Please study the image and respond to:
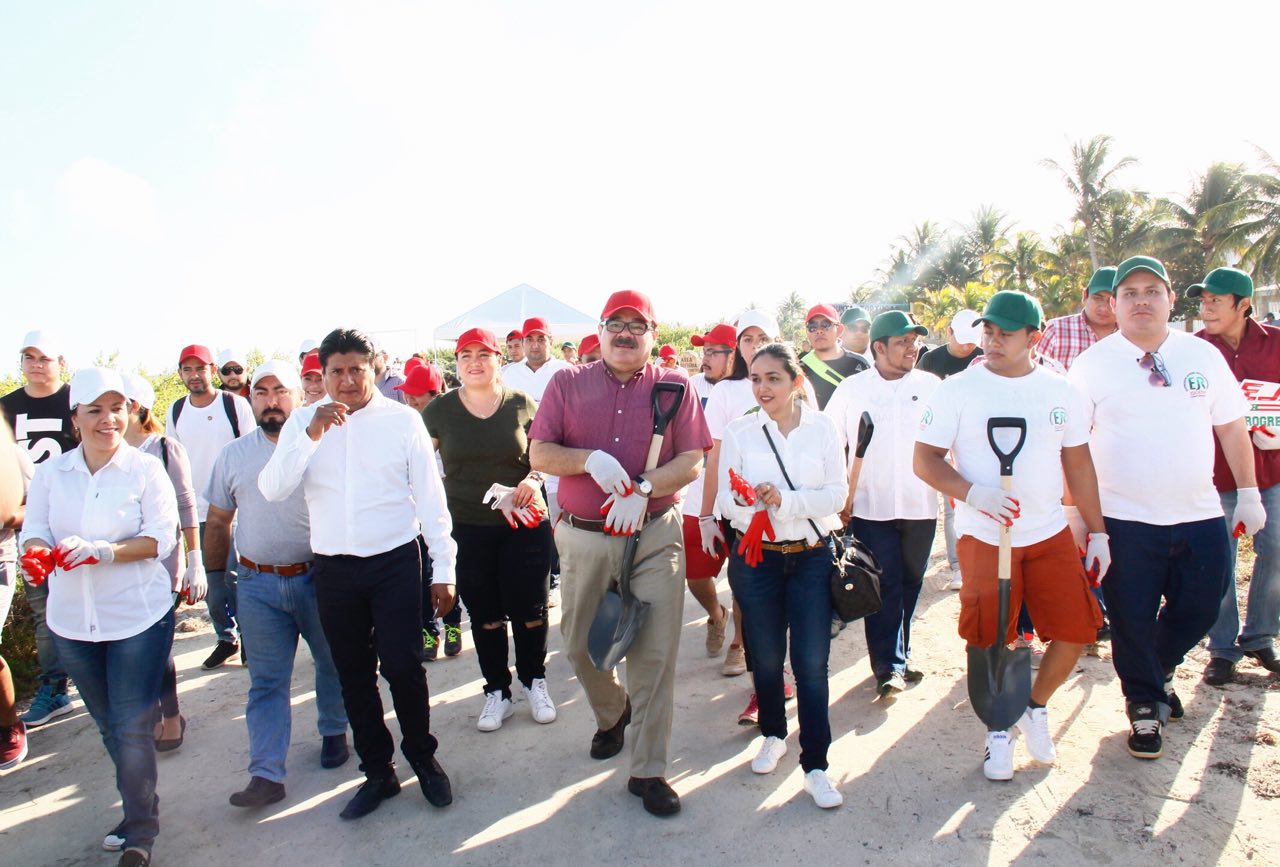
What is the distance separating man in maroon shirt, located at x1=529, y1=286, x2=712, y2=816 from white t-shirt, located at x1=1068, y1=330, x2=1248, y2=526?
2.01 metres

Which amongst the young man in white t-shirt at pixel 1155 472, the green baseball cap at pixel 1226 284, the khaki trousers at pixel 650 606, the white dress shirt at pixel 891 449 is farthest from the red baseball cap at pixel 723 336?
the green baseball cap at pixel 1226 284

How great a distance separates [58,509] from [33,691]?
8.86 ft

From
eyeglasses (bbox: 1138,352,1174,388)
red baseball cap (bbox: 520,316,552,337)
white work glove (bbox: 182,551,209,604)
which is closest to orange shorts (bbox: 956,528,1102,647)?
eyeglasses (bbox: 1138,352,1174,388)

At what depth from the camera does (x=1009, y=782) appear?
11.6 feet

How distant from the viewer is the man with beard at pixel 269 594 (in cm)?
376

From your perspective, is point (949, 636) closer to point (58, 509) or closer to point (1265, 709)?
point (1265, 709)

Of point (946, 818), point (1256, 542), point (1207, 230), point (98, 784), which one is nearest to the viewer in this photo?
point (946, 818)

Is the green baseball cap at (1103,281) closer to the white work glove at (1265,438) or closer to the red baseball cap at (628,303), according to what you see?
the white work glove at (1265,438)

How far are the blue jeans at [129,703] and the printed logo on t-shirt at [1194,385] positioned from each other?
4.89 meters

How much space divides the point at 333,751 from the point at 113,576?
4.78 feet

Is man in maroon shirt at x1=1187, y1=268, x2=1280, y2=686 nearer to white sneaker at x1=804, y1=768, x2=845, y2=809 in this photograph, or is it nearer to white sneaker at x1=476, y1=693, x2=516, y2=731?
white sneaker at x1=804, y1=768, x2=845, y2=809

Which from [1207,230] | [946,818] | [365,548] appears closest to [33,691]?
[365,548]

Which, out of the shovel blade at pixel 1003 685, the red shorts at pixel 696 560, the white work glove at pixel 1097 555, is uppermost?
the white work glove at pixel 1097 555

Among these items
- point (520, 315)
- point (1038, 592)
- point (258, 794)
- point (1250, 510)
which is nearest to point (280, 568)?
point (258, 794)
